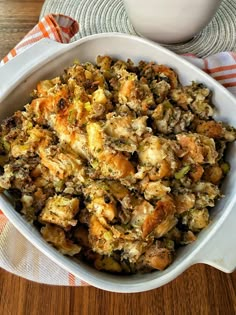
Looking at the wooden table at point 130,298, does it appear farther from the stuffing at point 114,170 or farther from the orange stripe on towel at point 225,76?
the orange stripe on towel at point 225,76

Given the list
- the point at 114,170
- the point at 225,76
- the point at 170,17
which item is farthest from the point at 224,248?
the point at 170,17

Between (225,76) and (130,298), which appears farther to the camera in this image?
(225,76)

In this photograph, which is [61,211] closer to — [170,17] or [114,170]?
[114,170]

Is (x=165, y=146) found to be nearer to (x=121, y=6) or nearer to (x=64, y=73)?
(x=64, y=73)

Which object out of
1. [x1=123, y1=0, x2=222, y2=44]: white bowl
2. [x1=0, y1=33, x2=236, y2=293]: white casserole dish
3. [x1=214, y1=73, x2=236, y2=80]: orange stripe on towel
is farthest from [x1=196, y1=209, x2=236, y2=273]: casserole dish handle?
[x1=123, y1=0, x2=222, y2=44]: white bowl

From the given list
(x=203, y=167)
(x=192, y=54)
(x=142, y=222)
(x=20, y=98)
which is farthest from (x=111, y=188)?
(x=192, y=54)

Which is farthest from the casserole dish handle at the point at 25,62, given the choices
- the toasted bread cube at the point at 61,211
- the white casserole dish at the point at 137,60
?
the toasted bread cube at the point at 61,211

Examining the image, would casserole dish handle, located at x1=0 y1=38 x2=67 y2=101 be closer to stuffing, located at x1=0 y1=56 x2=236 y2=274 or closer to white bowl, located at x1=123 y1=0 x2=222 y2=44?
stuffing, located at x1=0 y1=56 x2=236 y2=274
